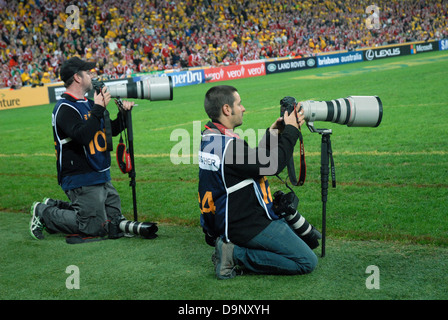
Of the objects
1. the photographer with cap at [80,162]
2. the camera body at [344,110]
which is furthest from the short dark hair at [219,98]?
the photographer with cap at [80,162]

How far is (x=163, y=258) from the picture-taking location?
4703 millimetres

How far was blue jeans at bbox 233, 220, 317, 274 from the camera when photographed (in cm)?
399

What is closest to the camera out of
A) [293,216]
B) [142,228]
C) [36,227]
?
[293,216]

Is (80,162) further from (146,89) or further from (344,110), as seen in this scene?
(344,110)

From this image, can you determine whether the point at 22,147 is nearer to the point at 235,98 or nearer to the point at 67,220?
the point at 67,220

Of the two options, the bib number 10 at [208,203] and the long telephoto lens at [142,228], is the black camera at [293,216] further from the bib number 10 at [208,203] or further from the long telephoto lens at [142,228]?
the long telephoto lens at [142,228]

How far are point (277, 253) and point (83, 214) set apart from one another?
239 cm

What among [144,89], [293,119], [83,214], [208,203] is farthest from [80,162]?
[293,119]

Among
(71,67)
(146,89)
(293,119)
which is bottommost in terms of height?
(293,119)

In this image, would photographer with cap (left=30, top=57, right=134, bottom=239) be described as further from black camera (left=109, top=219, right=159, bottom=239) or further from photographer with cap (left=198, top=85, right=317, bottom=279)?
photographer with cap (left=198, top=85, right=317, bottom=279)

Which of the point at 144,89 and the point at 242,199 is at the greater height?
the point at 144,89

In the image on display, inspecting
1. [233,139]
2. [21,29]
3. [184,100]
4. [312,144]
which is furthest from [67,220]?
[21,29]

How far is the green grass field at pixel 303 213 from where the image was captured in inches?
153

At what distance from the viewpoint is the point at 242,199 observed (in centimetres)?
396
